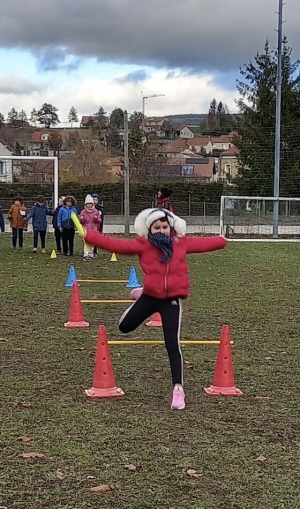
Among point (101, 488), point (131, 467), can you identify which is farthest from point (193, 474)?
point (101, 488)

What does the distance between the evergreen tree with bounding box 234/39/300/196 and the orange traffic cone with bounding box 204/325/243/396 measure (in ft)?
127

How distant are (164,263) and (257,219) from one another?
31.3 metres

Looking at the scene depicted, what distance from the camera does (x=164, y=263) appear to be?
623 centimetres

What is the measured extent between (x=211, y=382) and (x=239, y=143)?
42241mm

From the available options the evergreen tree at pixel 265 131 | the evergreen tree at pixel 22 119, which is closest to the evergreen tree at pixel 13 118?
the evergreen tree at pixel 22 119

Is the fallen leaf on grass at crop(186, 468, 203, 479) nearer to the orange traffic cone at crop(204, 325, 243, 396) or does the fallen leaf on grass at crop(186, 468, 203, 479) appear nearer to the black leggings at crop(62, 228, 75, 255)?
the orange traffic cone at crop(204, 325, 243, 396)

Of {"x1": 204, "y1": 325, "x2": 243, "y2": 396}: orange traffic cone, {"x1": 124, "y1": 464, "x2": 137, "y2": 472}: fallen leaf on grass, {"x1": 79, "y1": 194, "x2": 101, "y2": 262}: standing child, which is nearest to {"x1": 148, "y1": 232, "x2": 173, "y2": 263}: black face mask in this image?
{"x1": 204, "y1": 325, "x2": 243, "y2": 396}: orange traffic cone

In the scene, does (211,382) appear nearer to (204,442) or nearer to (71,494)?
(204,442)

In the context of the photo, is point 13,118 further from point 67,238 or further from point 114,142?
point 67,238

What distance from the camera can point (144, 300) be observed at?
21.1ft

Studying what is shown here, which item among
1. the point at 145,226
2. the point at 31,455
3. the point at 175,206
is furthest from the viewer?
the point at 175,206

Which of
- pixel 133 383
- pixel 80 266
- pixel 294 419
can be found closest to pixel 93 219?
pixel 80 266

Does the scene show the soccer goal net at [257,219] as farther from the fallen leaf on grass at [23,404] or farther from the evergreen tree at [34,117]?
the evergreen tree at [34,117]

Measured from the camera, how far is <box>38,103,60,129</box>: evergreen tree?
297 ft
